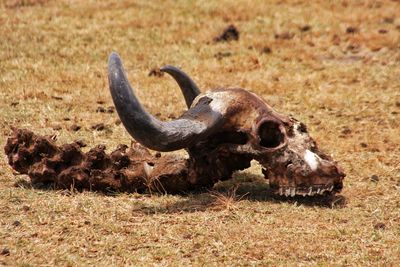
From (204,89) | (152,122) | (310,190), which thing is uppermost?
(152,122)

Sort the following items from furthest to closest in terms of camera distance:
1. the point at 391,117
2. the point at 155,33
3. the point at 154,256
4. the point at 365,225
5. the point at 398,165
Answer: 1. the point at 155,33
2. the point at 391,117
3. the point at 398,165
4. the point at 365,225
5. the point at 154,256

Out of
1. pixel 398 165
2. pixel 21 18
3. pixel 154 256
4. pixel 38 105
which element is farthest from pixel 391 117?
pixel 21 18

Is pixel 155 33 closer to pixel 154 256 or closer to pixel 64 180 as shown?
pixel 64 180

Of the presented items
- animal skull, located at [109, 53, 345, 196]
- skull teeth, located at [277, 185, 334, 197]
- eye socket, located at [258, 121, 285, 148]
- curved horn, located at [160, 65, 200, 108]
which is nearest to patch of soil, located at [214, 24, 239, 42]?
curved horn, located at [160, 65, 200, 108]

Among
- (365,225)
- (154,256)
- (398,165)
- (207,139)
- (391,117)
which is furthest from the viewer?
(391,117)

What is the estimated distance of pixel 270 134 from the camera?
702cm

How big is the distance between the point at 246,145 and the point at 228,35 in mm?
8702

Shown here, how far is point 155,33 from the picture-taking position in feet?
51.4

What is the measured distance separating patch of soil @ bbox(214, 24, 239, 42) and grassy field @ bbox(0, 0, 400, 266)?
21 cm

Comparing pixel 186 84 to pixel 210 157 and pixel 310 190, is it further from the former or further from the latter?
pixel 310 190

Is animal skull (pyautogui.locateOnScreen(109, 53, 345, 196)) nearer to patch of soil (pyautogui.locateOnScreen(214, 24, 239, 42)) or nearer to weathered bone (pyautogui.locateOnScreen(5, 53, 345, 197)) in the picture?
weathered bone (pyautogui.locateOnScreen(5, 53, 345, 197))

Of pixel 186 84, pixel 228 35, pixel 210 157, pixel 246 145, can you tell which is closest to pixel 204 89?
pixel 228 35

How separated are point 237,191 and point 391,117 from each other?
427 centimetres

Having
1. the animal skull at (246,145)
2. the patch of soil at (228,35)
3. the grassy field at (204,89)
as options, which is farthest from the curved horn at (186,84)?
the patch of soil at (228,35)
